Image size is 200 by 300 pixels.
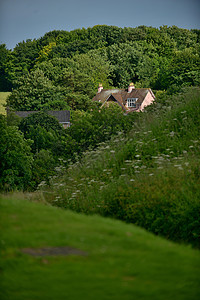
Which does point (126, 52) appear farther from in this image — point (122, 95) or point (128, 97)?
point (128, 97)

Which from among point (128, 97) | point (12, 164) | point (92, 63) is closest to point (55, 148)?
point (12, 164)

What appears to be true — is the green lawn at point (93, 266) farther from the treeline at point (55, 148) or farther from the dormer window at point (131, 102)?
the dormer window at point (131, 102)

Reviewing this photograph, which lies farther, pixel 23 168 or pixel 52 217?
pixel 23 168

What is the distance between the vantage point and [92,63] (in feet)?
248

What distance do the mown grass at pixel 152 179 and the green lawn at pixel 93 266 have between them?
2.39 meters

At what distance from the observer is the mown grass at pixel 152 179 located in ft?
26.8

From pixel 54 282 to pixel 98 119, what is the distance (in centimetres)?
1431

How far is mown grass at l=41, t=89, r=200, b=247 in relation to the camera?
26.8 ft

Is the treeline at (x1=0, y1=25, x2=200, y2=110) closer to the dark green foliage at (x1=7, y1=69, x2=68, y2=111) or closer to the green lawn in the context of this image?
the dark green foliage at (x1=7, y1=69, x2=68, y2=111)

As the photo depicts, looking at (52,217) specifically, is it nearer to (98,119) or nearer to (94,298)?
(94,298)

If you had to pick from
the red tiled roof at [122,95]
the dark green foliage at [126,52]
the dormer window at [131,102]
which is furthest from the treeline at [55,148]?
the dark green foliage at [126,52]

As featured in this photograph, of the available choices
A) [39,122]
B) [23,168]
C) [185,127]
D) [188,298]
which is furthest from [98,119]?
[39,122]

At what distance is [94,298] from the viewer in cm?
402

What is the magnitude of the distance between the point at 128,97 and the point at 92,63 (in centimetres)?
1052
